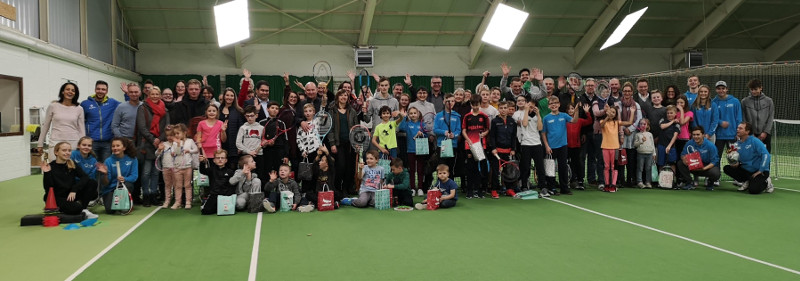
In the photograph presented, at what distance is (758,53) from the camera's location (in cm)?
2453

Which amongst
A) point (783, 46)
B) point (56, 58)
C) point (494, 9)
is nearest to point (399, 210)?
point (56, 58)

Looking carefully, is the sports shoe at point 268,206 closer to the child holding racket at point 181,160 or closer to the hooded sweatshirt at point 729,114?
the child holding racket at point 181,160

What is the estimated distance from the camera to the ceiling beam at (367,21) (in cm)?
Answer: 1775

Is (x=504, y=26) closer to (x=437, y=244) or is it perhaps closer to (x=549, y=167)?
(x=549, y=167)

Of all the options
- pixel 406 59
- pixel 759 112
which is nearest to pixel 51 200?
pixel 759 112

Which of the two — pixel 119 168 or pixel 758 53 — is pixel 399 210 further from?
pixel 758 53

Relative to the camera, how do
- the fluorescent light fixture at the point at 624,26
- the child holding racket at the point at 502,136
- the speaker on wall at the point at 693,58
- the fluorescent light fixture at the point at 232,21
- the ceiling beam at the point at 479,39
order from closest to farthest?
1. the child holding racket at the point at 502,136
2. the fluorescent light fixture at the point at 232,21
3. the fluorescent light fixture at the point at 624,26
4. the ceiling beam at the point at 479,39
5. the speaker on wall at the point at 693,58

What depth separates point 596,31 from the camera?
20.9m

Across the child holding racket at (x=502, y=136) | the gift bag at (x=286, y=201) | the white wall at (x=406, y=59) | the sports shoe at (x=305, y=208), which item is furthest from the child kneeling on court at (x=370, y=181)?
the white wall at (x=406, y=59)

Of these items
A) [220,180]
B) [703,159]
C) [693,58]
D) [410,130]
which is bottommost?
[220,180]

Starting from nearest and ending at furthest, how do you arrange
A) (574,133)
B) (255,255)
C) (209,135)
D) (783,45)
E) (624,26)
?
(255,255) → (209,135) → (574,133) → (624,26) → (783,45)

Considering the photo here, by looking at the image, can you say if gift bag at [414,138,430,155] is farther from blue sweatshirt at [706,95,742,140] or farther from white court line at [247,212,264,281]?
blue sweatshirt at [706,95,742,140]

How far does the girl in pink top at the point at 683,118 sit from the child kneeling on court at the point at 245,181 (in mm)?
7332

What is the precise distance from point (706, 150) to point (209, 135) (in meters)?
8.31
